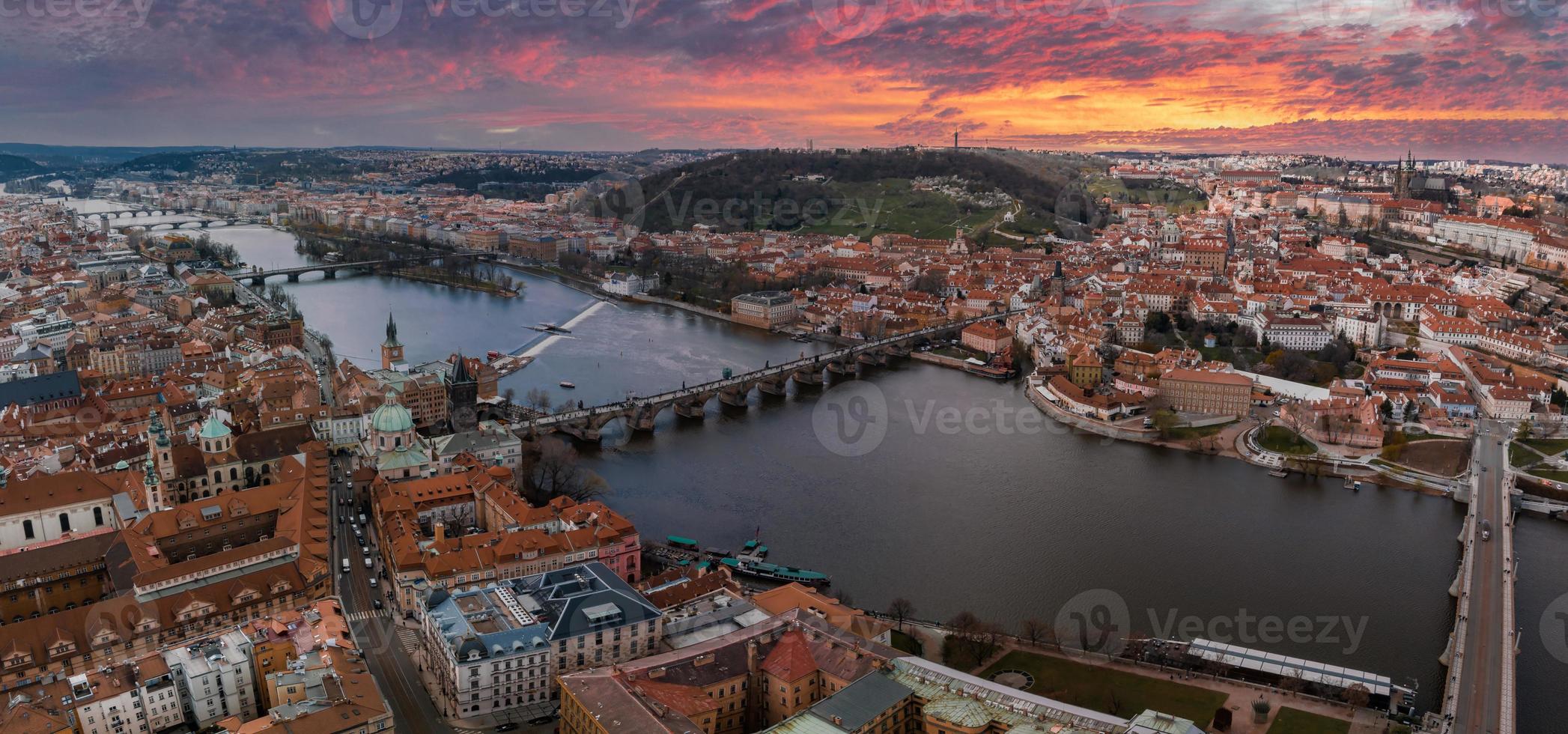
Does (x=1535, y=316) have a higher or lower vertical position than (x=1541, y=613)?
higher

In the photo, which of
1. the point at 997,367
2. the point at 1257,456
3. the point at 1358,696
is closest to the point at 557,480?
the point at 1358,696

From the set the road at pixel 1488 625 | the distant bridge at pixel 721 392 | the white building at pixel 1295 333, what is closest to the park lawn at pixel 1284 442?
the road at pixel 1488 625

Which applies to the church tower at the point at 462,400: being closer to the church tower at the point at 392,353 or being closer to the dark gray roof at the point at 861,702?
the church tower at the point at 392,353

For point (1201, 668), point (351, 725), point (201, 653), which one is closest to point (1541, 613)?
point (1201, 668)

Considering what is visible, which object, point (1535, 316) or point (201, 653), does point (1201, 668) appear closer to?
point (201, 653)

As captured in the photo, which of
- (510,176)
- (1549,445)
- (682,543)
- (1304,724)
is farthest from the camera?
(510,176)

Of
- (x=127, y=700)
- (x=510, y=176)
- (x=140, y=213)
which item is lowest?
(x=127, y=700)

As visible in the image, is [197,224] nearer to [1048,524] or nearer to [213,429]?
[213,429]
